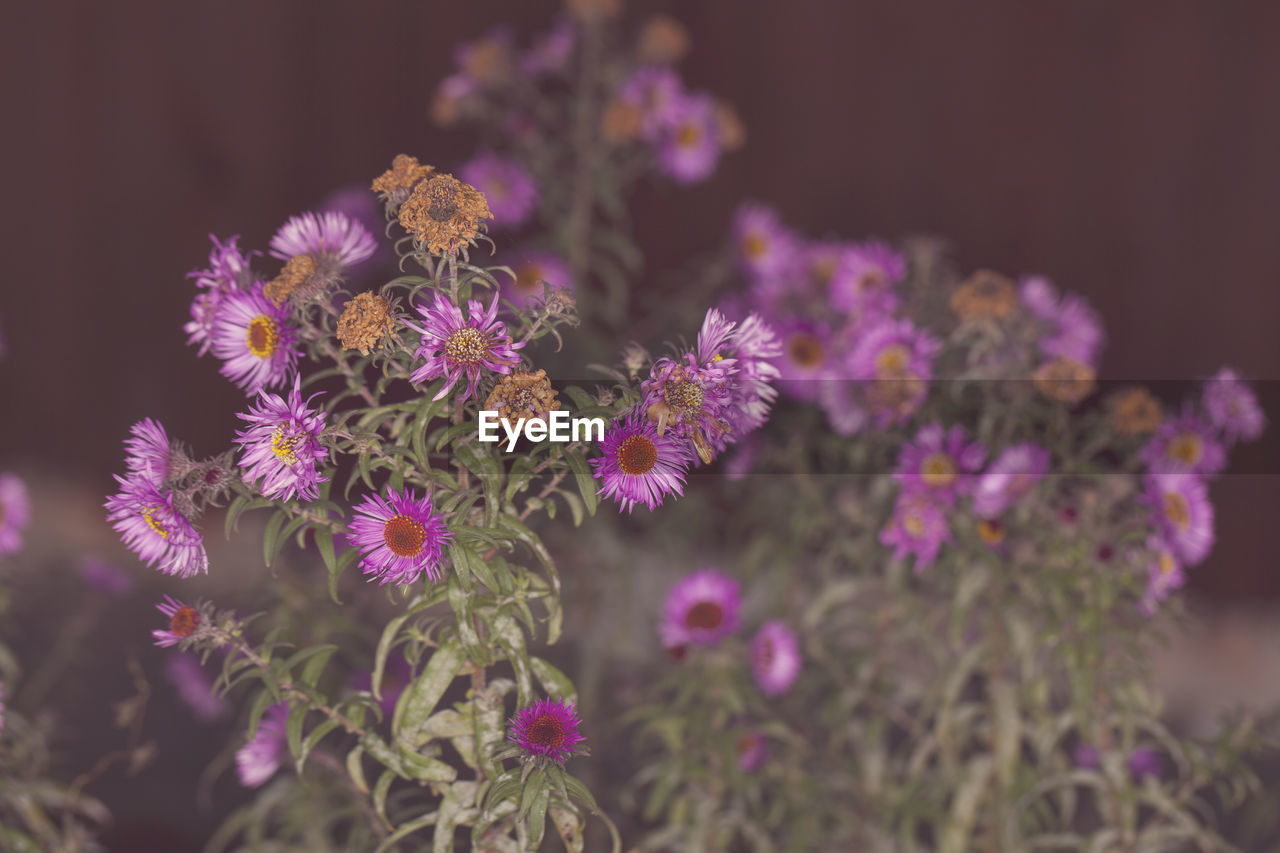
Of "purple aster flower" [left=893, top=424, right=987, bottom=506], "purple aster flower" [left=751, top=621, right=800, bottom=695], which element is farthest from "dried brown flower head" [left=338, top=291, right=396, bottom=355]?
"purple aster flower" [left=751, top=621, right=800, bottom=695]

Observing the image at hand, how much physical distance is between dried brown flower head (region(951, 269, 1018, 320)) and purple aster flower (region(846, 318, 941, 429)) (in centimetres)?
5

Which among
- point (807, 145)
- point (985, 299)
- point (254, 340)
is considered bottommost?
point (254, 340)

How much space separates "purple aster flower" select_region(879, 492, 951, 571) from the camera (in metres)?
1.20

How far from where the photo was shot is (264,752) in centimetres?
108

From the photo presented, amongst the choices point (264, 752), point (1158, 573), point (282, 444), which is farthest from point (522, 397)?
point (1158, 573)

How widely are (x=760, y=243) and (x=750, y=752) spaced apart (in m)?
0.79

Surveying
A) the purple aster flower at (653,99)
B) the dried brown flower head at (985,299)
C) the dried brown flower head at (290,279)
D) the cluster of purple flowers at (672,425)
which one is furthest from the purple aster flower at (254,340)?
the purple aster flower at (653,99)

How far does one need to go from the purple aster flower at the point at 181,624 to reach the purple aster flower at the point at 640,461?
0.32 metres

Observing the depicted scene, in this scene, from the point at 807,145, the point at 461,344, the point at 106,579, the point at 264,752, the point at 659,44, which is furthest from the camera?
the point at 807,145

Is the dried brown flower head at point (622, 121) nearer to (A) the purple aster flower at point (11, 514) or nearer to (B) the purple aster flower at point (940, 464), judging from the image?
(B) the purple aster flower at point (940, 464)

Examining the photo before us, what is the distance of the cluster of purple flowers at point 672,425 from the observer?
71cm

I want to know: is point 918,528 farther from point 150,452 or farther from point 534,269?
point 150,452

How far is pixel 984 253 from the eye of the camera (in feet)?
7.01

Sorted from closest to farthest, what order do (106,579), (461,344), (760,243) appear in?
(461,344)
(106,579)
(760,243)
